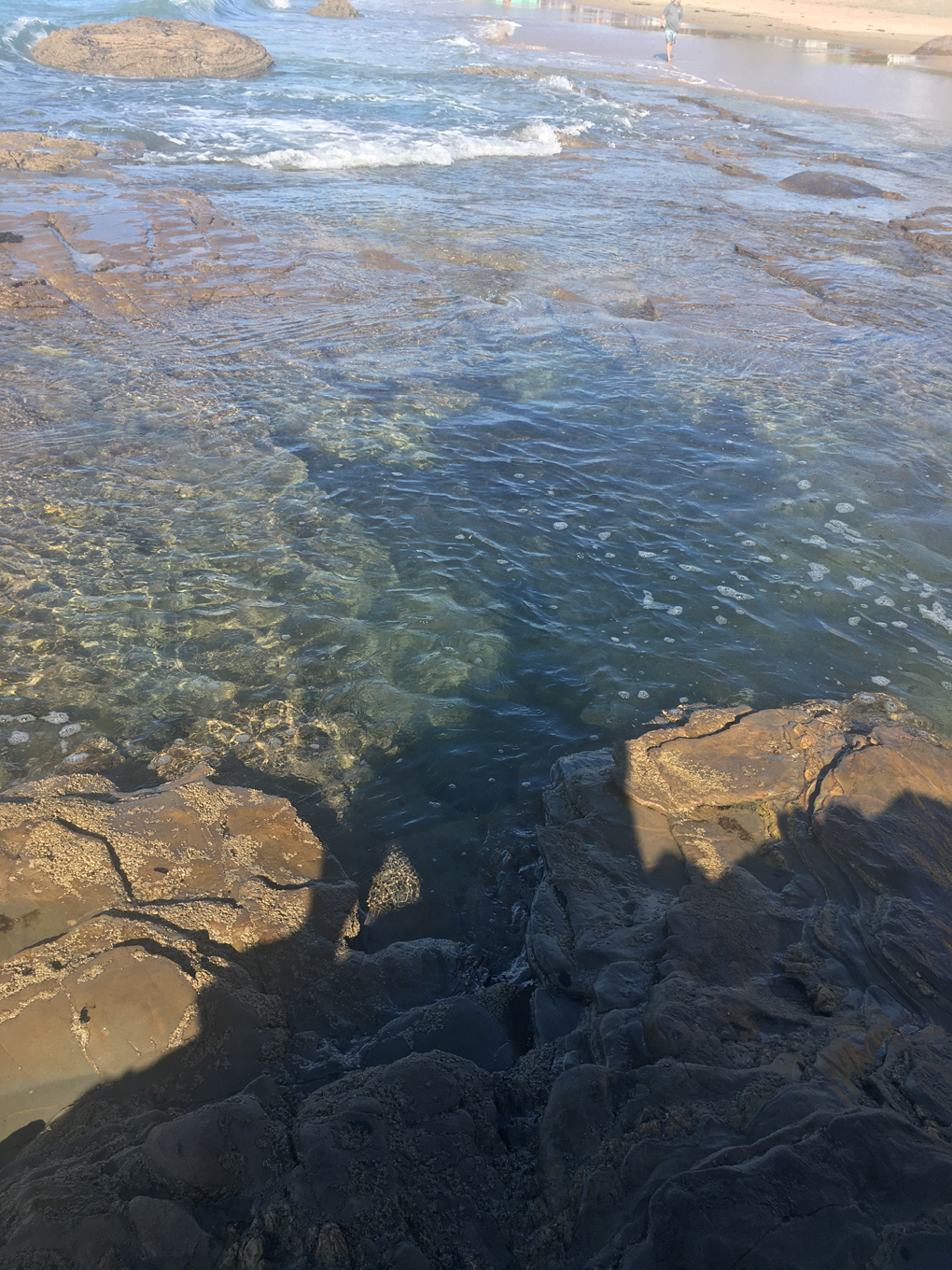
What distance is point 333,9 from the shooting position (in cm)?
3975

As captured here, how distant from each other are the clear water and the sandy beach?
121ft

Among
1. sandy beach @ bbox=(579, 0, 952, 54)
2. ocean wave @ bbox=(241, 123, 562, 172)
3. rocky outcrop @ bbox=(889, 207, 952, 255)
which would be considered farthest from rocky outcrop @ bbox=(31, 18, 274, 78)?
sandy beach @ bbox=(579, 0, 952, 54)

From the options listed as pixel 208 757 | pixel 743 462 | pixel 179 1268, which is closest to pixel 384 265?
pixel 743 462

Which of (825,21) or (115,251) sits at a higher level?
(825,21)

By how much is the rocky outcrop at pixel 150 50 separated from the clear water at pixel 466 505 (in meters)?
12.4

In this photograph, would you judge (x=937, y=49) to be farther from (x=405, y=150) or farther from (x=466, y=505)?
(x=466, y=505)

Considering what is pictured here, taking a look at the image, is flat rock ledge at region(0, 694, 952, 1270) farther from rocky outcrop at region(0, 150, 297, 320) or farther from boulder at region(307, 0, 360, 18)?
boulder at region(307, 0, 360, 18)

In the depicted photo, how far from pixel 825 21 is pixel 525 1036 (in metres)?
56.7

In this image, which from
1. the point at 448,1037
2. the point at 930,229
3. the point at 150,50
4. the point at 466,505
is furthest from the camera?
the point at 150,50

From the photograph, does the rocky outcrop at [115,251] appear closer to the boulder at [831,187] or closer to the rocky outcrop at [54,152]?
the rocky outcrop at [54,152]

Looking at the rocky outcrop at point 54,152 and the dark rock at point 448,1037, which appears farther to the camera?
the rocky outcrop at point 54,152

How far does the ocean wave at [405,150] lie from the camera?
15828mm

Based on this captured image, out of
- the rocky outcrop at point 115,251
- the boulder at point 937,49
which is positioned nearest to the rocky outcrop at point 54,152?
the rocky outcrop at point 115,251

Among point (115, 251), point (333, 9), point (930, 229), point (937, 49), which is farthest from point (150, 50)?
point (937, 49)
